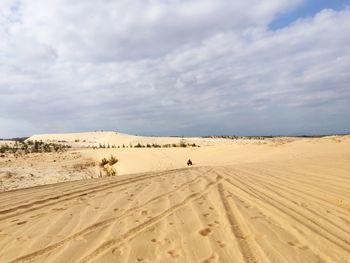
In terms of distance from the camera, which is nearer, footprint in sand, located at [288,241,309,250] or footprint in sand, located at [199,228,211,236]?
footprint in sand, located at [288,241,309,250]

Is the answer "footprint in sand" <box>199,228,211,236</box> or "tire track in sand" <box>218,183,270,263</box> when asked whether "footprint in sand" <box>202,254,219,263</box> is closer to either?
"tire track in sand" <box>218,183,270,263</box>

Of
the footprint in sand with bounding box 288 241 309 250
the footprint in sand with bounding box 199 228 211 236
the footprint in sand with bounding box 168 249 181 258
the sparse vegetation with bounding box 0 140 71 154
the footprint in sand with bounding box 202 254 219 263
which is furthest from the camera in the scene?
the sparse vegetation with bounding box 0 140 71 154

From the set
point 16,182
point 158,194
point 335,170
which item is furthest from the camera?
point 16,182

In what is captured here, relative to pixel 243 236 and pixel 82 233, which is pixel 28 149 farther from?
pixel 243 236

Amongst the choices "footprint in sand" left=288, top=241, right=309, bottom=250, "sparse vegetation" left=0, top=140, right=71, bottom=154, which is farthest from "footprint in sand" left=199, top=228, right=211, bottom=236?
"sparse vegetation" left=0, top=140, right=71, bottom=154

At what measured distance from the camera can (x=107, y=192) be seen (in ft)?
25.0

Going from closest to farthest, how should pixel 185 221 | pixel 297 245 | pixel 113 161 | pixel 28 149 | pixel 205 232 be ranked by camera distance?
pixel 297 245, pixel 205 232, pixel 185 221, pixel 113 161, pixel 28 149

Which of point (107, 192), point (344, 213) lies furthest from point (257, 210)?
point (107, 192)

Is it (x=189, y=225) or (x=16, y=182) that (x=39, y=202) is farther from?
(x=16, y=182)

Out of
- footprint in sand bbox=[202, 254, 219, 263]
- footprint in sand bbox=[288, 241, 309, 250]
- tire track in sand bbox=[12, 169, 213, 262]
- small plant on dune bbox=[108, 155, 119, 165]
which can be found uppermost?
small plant on dune bbox=[108, 155, 119, 165]

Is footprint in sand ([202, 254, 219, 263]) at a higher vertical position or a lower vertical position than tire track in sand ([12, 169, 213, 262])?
lower

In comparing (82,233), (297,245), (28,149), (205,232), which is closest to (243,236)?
(205,232)

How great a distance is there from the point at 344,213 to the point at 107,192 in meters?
4.21

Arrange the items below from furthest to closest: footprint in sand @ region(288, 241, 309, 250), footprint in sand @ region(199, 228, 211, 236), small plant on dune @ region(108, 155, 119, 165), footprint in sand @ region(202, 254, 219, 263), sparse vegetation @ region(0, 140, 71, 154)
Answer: sparse vegetation @ region(0, 140, 71, 154), small plant on dune @ region(108, 155, 119, 165), footprint in sand @ region(199, 228, 211, 236), footprint in sand @ region(288, 241, 309, 250), footprint in sand @ region(202, 254, 219, 263)
